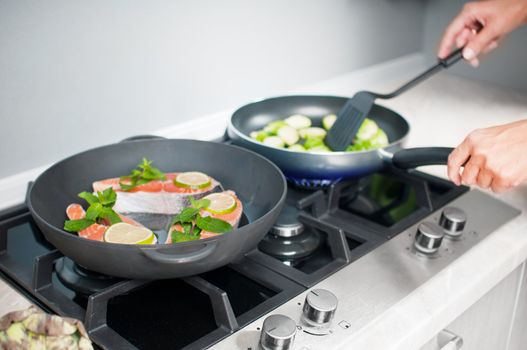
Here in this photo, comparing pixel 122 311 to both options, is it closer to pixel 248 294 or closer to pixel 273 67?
pixel 248 294

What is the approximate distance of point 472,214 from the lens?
112cm

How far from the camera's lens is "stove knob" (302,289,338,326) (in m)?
0.79

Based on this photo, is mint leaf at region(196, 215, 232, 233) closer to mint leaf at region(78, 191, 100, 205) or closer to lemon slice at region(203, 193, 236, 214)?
lemon slice at region(203, 193, 236, 214)

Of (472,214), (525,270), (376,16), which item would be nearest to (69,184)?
(472,214)

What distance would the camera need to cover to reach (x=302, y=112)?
140 cm

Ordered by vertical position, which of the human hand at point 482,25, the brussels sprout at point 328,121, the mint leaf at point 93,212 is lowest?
the mint leaf at point 93,212

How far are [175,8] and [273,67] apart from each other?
0.35 m

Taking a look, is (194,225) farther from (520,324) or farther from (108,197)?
(520,324)

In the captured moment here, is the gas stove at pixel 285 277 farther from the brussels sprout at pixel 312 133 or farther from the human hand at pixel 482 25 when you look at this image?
the human hand at pixel 482 25

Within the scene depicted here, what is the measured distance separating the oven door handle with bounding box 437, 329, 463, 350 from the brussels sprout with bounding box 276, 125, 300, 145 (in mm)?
473

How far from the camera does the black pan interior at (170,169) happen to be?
1.00 meters

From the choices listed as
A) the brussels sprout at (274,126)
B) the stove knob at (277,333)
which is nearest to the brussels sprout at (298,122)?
the brussels sprout at (274,126)

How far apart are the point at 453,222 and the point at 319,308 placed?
0.35 metres

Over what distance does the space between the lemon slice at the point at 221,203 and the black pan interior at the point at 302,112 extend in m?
0.30
